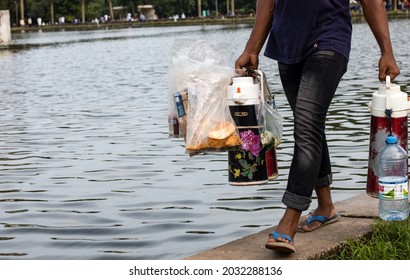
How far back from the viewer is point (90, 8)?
138 meters

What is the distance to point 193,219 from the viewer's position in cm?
741

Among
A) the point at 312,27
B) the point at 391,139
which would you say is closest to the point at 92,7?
the point at 391,139

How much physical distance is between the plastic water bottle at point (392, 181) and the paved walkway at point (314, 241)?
128mm

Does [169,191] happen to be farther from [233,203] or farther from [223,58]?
[223,58]

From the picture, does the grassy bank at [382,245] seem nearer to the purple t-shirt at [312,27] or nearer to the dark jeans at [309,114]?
the dark jeans at [309,114]

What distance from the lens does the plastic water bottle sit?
211 inches

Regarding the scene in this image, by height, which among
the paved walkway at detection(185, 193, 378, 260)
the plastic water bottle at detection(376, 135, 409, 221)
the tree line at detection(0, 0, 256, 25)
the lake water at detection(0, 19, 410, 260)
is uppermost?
the plastic water bottle at detection(376, 135, 409, 221)

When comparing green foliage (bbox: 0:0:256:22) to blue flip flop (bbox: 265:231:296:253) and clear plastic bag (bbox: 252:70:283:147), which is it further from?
blue flip flop (bbox: 265:231:296:253)

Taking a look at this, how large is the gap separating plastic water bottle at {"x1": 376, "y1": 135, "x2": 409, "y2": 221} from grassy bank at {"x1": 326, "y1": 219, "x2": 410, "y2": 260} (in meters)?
0.11

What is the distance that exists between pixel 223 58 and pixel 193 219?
2.06 m

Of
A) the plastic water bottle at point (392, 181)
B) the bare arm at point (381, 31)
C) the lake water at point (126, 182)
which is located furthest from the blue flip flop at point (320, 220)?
the lake water at point (126, 182)

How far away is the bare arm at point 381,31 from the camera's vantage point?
5293mm

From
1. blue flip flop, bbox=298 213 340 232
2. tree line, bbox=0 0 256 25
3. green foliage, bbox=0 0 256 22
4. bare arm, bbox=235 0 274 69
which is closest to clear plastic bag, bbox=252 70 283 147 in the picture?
bare arm, bbox=235 0 274 69

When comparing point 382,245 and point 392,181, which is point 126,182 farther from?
point 382,245
